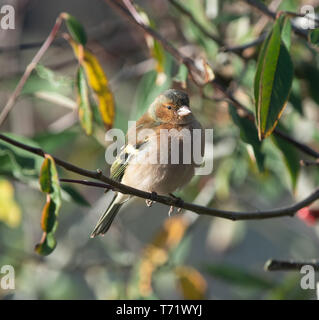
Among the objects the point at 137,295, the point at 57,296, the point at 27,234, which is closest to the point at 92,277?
the point at 57,296

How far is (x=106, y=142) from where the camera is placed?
3703mm

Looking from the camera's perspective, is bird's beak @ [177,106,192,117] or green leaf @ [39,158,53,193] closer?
green leaf @ [39,158,53,193]

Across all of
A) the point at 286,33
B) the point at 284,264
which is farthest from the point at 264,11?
the point at 284,264

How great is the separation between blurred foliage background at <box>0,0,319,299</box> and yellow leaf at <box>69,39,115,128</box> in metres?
0.21

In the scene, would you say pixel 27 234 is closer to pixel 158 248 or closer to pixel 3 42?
pixel 158 248

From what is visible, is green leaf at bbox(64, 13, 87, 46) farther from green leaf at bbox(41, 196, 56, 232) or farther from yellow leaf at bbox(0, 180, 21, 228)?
yellow leaf at bbox(0, 180, 21, 228)

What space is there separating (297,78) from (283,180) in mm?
738

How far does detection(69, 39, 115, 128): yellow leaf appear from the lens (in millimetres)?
3010

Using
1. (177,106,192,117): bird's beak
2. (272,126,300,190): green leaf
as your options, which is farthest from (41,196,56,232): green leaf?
(177,106,192,117): bird's beak

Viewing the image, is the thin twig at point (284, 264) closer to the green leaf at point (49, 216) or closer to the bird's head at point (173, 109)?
the green leaf at point (49, 216)

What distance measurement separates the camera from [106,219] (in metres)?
3.52

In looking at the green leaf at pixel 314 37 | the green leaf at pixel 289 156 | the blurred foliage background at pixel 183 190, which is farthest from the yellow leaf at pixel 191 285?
the green leaf at pixel 314 37

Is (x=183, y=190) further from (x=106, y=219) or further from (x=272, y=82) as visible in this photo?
(x=272, y=82)

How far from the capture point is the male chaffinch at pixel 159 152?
10.7 feet
